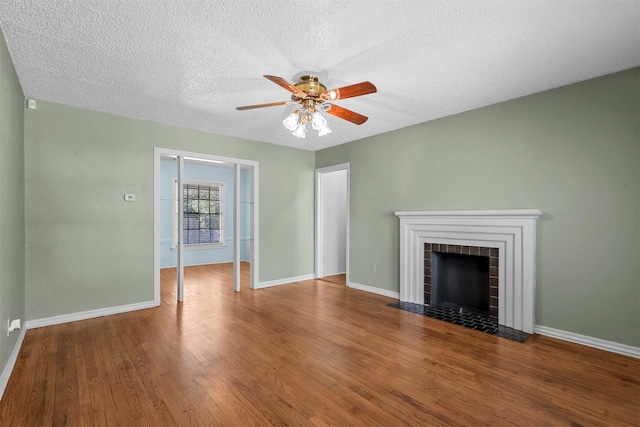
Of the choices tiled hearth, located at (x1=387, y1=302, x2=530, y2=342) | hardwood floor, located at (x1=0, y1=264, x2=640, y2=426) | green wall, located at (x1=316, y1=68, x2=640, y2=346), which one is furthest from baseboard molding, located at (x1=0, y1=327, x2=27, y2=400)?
green wall, located at (x1=316, y1=68, x2=640, y2=346)

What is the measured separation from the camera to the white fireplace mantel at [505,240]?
123 inches

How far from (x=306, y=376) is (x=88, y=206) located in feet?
10.7

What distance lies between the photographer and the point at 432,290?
4051mm

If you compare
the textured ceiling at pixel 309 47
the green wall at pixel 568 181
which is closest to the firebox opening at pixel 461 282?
the green wall at pixel 568 181

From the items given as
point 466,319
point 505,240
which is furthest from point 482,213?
point 466,319

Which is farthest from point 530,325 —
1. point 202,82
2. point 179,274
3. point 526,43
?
point 179,274

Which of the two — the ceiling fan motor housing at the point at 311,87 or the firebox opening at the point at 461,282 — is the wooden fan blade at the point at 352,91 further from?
the firebox opening at the point at 461,282

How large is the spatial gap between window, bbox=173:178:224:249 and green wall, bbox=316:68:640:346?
5.54 m

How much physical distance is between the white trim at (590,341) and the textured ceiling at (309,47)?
2.43m

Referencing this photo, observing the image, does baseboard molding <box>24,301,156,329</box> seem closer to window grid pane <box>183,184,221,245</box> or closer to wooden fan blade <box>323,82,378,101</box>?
window grid pane <box>183,184,221,245</box>

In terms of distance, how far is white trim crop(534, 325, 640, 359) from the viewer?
262 cm

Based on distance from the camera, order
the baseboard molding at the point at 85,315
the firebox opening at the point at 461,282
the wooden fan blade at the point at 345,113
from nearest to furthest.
Answer: the wooden fan blade at the point at 345,113 → the baseboard molding at the point at 85,315 → the firebox opening at the point at 461,282

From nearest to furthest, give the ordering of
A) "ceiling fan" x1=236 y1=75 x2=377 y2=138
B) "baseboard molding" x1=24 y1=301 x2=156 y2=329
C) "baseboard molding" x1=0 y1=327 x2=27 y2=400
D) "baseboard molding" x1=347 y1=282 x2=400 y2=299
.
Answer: "baseboard molding" x1=0 y1=327 x2=27 y2=400, "ceiling fan" x1=236 y1=75 x2=377 y2=138, "baseboard molding" x1=24 y1=301 x2=156 y2=329, "baseboard molding" x1=347 y1=282 x2=400 y2=299

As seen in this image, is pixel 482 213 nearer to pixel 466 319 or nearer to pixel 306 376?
pixel 466 319
